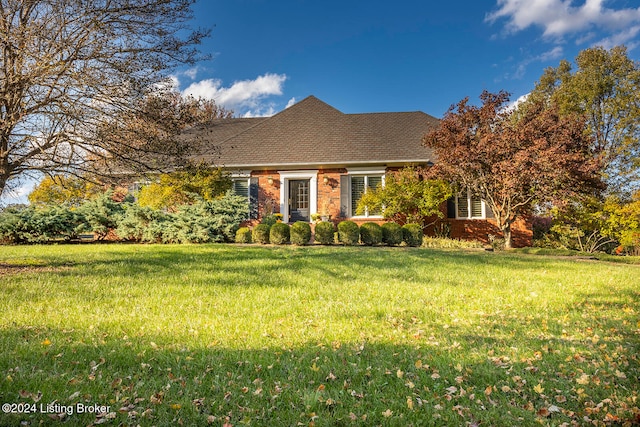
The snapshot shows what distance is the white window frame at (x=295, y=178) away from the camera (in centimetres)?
1666

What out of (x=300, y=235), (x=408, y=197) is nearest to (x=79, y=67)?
(x=300, y=235)

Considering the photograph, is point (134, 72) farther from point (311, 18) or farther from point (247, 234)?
point (311, 18)

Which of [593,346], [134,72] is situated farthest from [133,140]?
[593,346]

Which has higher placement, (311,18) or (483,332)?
(311,18)

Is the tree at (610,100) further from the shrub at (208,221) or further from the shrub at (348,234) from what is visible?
the shrub at (208,221)

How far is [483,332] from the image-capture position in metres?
3.97

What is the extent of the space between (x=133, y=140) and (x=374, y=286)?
18.1 ft

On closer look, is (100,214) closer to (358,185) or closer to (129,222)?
(129,222)

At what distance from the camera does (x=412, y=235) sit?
45.2 ft

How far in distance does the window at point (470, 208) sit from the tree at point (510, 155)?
1.75 m

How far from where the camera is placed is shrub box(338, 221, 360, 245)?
43.6 feet

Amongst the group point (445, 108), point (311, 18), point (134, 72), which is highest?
point (311, 18)

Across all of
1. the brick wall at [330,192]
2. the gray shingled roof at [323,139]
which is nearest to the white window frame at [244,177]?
the gray shingled roof at [323,139]

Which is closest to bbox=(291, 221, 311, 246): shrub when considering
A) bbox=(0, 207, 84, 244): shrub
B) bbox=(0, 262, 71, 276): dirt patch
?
bbox=(0, 262, 71, 276): dirt patch
